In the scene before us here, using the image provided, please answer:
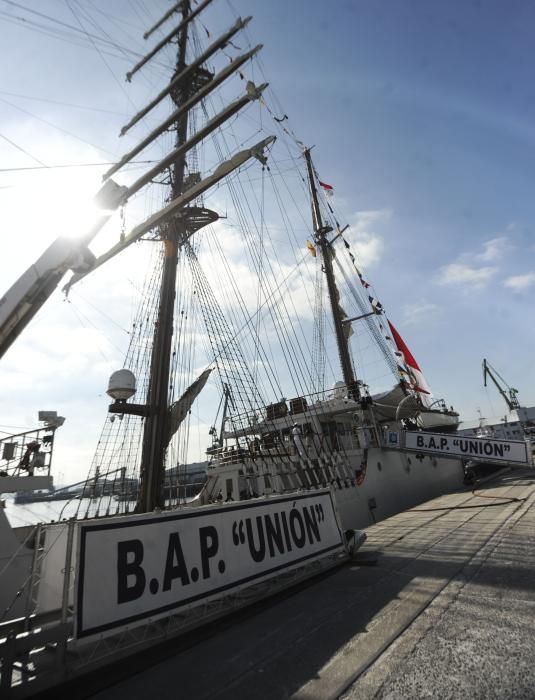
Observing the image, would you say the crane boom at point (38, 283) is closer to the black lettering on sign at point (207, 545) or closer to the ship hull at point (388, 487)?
the black lettering on sign at point (207, 545)

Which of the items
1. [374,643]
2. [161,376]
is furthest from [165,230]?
[374,643]

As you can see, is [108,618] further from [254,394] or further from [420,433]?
[420,433]

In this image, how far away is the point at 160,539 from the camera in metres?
3.45

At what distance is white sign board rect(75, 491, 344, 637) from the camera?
116 inches

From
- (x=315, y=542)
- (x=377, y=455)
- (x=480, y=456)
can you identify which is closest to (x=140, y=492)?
(x=315, y=542)

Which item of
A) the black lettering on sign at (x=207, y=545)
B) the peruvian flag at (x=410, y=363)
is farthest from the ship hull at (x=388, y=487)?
the black lettering on sign at (x=207, y=545)

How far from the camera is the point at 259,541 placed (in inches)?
175

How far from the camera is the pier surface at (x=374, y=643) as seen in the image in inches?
92.1

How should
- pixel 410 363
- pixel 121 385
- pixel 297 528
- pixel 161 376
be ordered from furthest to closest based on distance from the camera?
pixel 410 363
pixel 161 376
pixel 121 385
pixel 297 528

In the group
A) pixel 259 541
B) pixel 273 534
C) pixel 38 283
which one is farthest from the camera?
pixel 38 283

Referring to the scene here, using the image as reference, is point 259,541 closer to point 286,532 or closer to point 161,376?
point 286,532

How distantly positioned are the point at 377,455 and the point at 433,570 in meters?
11.2

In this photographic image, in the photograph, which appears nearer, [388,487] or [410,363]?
[388,487]

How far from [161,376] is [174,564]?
952 cm
